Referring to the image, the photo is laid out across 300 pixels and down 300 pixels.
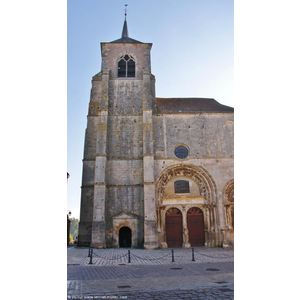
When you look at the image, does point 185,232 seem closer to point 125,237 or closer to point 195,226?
point 195,226

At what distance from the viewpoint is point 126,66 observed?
925 inches

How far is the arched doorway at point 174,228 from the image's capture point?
62.5ft

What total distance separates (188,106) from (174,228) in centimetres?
1085

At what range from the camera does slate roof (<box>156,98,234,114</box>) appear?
73.5 ft

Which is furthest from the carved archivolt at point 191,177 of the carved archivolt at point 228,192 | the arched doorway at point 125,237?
the arched doorway at point 125,237

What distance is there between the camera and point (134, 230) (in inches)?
723

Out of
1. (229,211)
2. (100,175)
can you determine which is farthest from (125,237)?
(229,211)

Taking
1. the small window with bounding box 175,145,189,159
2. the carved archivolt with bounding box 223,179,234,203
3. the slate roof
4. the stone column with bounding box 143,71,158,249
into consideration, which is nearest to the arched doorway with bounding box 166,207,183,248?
the stone column with bounding box 143,71,158,249

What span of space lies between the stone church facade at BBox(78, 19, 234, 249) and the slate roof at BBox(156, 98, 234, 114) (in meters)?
0.20

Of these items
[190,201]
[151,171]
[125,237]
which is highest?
[151,171]

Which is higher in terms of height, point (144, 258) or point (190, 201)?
point (190, 201)

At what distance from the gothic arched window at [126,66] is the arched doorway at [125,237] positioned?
13.4m
